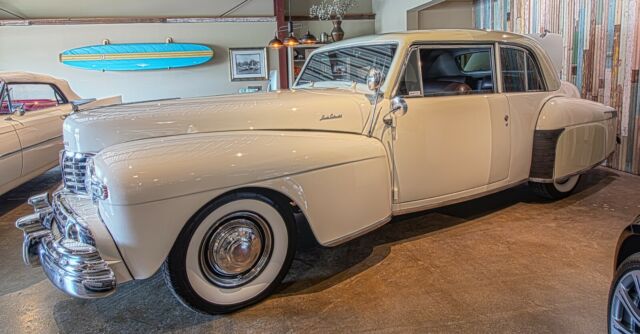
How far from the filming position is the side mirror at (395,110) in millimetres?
2918

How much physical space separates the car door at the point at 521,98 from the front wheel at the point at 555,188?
1.46 feet

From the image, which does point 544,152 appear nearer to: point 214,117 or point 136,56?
point 214,117

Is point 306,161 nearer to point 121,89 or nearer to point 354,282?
point 354,282

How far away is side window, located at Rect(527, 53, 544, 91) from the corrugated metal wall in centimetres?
218

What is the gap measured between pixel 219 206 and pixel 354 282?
100 centimetres

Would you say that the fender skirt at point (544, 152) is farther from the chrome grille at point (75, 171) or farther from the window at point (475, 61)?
the chrome grille at point (75, 171)

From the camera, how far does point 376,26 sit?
1240 cm

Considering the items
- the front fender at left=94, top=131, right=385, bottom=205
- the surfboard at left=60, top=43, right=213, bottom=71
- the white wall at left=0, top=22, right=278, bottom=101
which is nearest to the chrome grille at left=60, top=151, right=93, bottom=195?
the front fender at left=94, top=131, right=385, bottom=205

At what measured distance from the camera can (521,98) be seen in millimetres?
3723

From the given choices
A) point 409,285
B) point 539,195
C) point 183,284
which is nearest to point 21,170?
point 183,284

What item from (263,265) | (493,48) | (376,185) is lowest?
(263,265)

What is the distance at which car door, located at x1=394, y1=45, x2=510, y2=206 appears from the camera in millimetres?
3117

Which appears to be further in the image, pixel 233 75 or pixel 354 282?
pixel 233 75

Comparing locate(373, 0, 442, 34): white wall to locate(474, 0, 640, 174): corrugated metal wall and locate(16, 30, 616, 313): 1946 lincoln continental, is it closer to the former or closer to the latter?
locate(474, 0, 640, 174): corrugated metal wall
